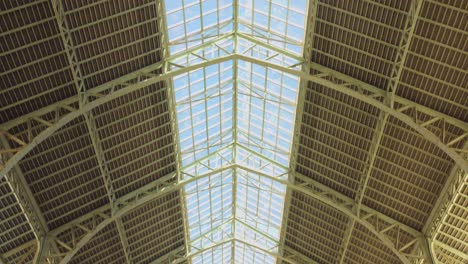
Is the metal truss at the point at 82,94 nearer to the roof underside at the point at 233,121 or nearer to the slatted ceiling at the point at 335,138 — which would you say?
the roof underside at the point at 233,121

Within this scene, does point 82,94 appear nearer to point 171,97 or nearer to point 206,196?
point 171,97

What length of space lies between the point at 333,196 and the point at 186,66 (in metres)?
13.3

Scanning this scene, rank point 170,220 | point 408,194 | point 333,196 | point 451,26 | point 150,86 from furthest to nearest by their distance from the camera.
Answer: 1. point 170,220
2. point 333,196
3. point 408,194
4. point 150,86
5. point 451,26

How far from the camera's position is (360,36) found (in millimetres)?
31641

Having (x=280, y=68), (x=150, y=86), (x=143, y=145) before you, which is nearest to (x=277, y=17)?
(x=280, y=68)

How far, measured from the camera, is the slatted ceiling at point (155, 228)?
141 ft

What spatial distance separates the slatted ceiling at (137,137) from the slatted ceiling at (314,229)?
30.7 feet

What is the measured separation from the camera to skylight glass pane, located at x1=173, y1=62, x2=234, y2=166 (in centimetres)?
3753

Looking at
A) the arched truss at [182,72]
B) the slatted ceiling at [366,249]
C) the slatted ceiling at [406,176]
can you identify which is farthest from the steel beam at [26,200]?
the slatted ceiling at [366,249]

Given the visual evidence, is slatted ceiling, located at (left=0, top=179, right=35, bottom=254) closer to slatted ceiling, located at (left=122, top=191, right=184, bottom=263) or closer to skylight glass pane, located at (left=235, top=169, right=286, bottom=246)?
slatted ceiling, located at (left=122, top=191, right=184, bottom=263)

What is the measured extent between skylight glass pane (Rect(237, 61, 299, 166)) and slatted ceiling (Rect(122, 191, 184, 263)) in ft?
21.4

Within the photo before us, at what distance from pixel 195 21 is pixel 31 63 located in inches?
339

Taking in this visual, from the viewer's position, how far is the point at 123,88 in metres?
32.5

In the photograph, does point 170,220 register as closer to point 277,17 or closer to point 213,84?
point 213,84
